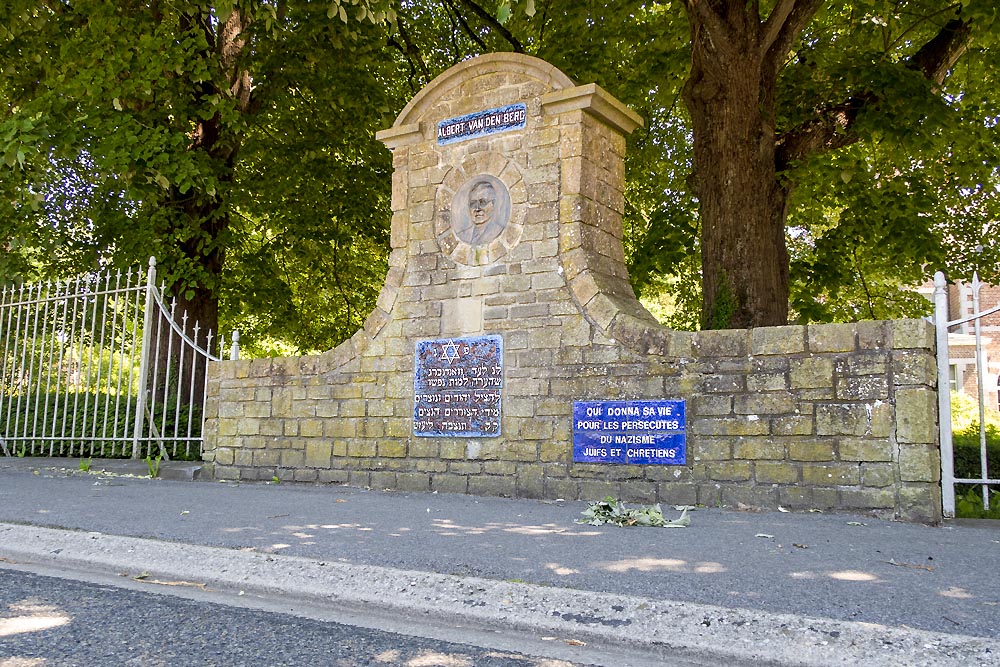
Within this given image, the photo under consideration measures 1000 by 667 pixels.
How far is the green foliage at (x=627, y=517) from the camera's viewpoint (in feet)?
17.8

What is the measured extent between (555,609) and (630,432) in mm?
3623

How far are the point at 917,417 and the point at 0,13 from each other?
36.3 ft

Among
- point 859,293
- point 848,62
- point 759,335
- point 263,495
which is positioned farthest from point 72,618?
point 859,293

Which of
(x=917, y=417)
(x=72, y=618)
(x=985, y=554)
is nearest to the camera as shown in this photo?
(x=72, y=618)

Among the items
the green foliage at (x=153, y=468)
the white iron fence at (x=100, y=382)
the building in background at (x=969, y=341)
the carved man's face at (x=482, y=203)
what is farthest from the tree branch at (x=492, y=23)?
the building in background at (x=969, y=341)

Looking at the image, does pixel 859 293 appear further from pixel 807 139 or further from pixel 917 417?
pixel 917 417

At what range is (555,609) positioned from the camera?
10.5 feet

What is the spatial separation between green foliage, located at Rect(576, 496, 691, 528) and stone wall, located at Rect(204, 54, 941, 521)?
0.75 metres

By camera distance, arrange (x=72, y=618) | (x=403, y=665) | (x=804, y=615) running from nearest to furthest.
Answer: (x=403, y=665) < (x=804, y=615) < (x=72, y=618)

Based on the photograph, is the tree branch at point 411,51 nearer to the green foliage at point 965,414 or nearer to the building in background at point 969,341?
the green foliage at point 965,414

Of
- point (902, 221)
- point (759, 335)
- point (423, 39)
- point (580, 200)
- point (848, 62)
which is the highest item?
point (423, 39)

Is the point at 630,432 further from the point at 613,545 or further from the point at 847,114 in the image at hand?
the point at 847,114

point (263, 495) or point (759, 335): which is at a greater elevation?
point (759, 335)

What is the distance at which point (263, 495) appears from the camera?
7.22 metres
